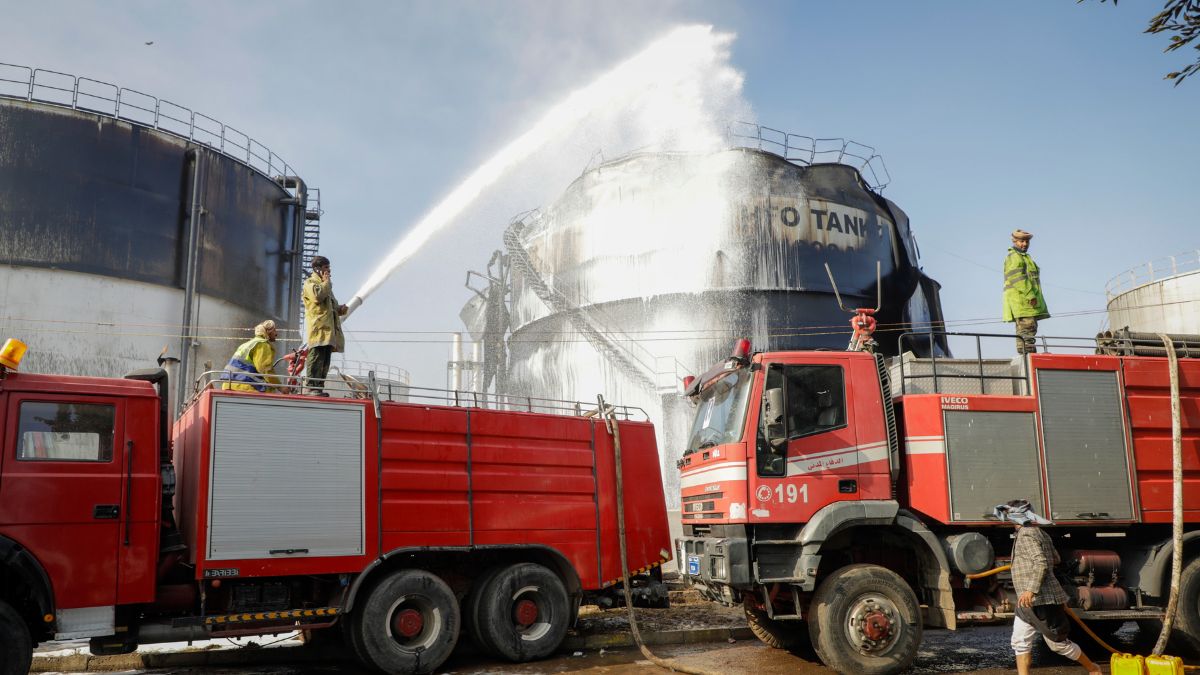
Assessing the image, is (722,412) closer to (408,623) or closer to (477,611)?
(477,611)

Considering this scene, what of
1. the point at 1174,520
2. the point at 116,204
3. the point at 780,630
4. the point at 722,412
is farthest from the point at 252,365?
the point at 116,204

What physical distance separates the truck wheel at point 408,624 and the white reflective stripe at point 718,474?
296cm

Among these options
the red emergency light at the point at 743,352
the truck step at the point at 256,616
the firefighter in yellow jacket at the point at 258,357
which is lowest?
the truck step at the point at 256,616

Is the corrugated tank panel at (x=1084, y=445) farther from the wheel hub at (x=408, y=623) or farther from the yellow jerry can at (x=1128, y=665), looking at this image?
the wheel hub at (x=408, y=623)

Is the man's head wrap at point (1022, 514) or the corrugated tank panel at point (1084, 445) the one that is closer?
the man's head wrap at point (1022, 514)

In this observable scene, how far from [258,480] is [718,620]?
264 inches

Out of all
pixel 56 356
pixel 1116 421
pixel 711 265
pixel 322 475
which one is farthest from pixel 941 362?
pixel 56 356

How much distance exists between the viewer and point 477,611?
9.42 m

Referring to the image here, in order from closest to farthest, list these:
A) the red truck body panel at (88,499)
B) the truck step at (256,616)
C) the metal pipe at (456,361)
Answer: the red truck body panel at (88,499), the truck step at (256,616), the metal pipe at (456,361)

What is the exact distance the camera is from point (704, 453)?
30.9 ft

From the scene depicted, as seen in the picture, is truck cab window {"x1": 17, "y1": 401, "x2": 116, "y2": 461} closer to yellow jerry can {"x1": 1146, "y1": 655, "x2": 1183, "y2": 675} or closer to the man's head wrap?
the man's head wrap

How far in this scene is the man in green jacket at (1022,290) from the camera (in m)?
10.7

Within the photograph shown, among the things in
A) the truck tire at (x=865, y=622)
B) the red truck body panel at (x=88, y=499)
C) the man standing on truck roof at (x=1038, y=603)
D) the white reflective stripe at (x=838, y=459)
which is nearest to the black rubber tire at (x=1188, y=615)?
the man standing on truck roof at (x=1038, y=603)

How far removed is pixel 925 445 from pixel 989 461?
68 centimetres
